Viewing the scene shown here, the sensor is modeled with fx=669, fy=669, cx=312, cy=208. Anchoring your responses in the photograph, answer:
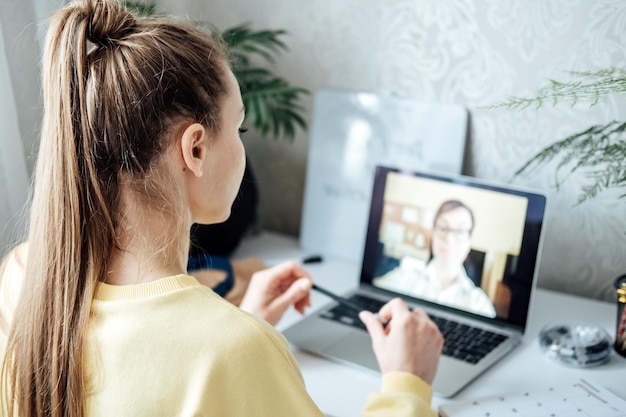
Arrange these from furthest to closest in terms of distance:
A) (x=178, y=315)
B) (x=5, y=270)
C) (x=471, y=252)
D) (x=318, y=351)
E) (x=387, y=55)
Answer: (x=387, y=55), (x=471, y=252), (x=318, y=351), (x=5, y=270), (x=178, y=315)

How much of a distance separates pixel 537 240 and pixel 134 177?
0.63 meters

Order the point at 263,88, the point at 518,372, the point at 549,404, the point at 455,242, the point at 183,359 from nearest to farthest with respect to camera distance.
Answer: the point at 183,359
the point at 549,404
the point at 518,372
the point at 455,242
the point at 263,88

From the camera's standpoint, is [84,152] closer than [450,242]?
Yes

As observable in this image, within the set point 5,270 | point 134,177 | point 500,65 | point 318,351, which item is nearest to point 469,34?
point 500,65

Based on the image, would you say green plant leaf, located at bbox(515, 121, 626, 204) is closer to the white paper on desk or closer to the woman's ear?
the white paper on desk

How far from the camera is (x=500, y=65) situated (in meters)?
1.14

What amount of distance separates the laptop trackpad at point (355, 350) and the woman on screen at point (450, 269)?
0.16m

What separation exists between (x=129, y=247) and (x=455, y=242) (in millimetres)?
583

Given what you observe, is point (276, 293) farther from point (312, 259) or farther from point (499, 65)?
point (499, 65)

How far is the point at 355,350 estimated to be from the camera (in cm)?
96

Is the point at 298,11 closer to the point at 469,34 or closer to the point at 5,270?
the point at 469,34

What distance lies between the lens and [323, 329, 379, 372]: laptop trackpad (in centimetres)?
93

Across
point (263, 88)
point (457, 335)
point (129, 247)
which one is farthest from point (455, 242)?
point (129, 247)

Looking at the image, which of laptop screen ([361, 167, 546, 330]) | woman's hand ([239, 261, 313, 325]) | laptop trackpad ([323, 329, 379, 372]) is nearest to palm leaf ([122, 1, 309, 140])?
laptop screen ([361, 167, 546, 330])
